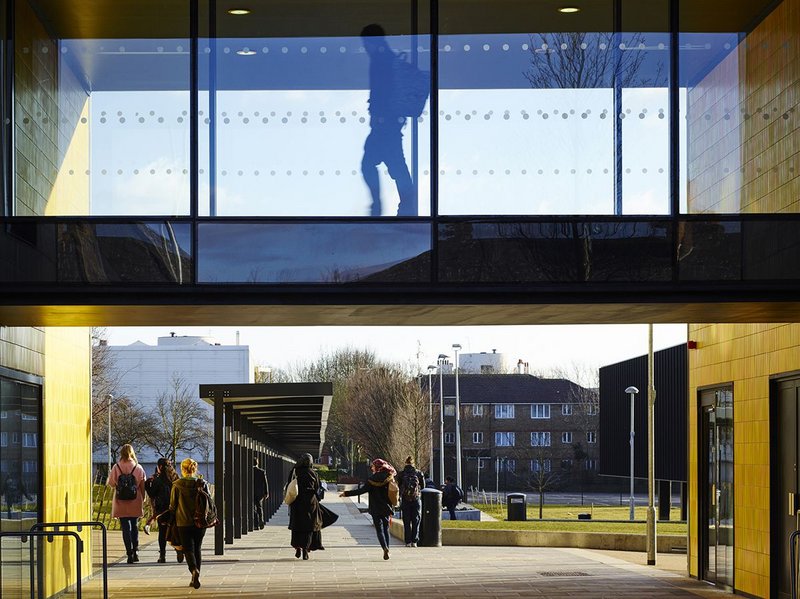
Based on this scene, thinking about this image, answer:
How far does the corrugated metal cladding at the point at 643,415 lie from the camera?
42906 mm

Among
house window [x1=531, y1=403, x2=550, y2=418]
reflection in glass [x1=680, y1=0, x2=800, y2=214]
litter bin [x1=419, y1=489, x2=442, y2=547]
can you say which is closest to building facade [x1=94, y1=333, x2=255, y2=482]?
house window [x1=531, y1=403, x2=550, y2=418]

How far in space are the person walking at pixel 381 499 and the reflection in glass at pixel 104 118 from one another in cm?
948

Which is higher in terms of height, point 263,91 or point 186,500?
point 263,91

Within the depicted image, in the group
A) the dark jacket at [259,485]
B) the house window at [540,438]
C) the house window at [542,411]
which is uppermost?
the house window at [542,411]

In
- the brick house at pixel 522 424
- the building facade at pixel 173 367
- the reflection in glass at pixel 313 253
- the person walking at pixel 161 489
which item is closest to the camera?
the reflection in glass at pixel 313 253

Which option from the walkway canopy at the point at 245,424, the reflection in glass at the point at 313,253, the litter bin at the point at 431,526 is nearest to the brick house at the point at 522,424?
the walkway canopy at the point at 245,424

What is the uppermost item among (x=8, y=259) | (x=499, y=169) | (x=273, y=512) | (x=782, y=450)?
(x=499, y=169)

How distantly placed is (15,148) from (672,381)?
34.2m

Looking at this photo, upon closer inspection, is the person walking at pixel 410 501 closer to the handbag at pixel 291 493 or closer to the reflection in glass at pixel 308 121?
the handbag at pixel 291 493

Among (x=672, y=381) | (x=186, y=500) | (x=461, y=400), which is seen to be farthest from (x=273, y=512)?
(x=461, y=400)

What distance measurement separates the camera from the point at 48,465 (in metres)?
16.6

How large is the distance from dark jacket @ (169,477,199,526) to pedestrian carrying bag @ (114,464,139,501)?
279cm

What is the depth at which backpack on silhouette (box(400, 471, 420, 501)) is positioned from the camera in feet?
82.4

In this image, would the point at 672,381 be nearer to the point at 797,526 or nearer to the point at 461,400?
the point at 797,526
